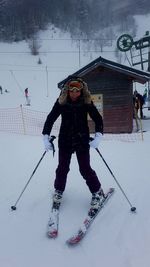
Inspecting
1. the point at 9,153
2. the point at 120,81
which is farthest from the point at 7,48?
the point at 9,153

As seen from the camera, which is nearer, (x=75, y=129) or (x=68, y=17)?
(x=75, y=129)

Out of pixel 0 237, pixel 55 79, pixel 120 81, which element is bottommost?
pixel 0 237

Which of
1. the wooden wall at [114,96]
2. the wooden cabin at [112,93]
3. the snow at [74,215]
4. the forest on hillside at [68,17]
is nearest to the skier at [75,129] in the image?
the snow at [74,215]

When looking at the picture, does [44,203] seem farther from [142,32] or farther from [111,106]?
[142,32]

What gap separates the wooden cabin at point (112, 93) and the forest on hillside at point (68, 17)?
32790mm

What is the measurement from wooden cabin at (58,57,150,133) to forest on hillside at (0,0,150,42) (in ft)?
108

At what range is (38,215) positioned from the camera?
4.79 metres

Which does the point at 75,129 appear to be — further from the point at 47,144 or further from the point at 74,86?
the point at 74,86

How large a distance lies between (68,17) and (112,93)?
130ft

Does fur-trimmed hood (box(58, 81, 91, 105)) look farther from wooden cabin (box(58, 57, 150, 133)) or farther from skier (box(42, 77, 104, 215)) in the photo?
wooden cabin (box(58, 57, 150, 133))

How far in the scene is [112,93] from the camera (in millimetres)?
14242

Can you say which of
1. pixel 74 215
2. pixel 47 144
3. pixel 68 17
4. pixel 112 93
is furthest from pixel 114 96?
pixel 68 17

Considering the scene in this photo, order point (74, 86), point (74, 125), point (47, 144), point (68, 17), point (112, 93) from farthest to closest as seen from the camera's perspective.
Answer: point (68, 17) → point (112, 93) → point (47, 144) → point (74, 125) → point (74, 86)

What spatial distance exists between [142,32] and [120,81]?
3371cm
